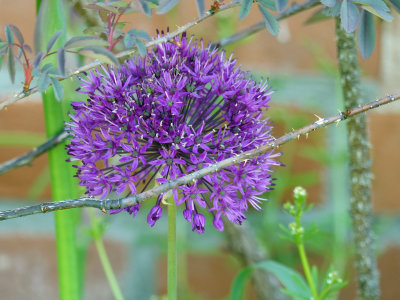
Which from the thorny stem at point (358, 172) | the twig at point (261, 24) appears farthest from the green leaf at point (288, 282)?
the twig at point (261, 24)

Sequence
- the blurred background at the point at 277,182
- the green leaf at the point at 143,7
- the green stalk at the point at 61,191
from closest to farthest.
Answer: the green leaf at the point at 143,7 < the green stalk at the point at 61,191 < the blurred background at the point at 277,182

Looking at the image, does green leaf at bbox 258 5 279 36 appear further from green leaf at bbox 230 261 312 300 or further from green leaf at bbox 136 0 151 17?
green leaf at bbox 230 261 312 300

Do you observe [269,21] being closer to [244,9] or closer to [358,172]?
[244,9]

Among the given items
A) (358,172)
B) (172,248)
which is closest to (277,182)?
(358,172)

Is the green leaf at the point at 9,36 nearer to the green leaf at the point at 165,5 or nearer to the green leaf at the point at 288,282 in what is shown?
the green leaf at the point at 165,5

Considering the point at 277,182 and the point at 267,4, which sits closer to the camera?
the point at 267,4

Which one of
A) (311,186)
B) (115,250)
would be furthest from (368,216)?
(115,250)

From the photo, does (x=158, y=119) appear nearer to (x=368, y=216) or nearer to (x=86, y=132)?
(x=86, y=132)
